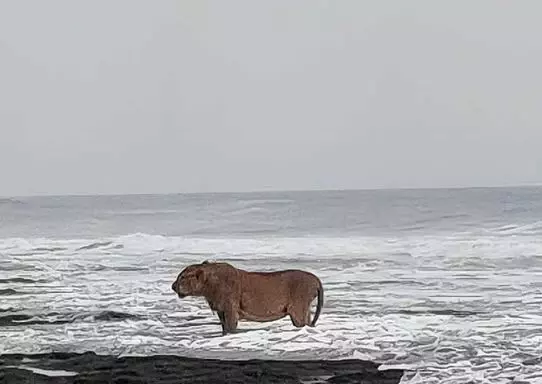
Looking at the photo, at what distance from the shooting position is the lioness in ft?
3.67

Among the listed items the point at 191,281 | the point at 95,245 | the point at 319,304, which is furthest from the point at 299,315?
the point at 95,245

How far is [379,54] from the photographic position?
44.8 inches

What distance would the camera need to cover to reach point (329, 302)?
112 cm

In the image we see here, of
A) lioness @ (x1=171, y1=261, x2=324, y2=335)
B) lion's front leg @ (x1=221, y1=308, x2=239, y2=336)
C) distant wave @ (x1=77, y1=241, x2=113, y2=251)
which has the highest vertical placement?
distant wave @ (x1=77, y1=241, x2=113, y2=251)

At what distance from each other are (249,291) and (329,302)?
0.35ft

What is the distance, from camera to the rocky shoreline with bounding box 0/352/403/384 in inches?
43.5

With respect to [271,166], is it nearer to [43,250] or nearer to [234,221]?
[234,221]

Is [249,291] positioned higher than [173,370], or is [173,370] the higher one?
[249,291]

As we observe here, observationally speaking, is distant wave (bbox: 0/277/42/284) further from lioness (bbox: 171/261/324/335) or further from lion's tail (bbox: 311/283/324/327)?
lion's tail (bbox: 311/283/324/327)

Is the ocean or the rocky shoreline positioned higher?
the ocean

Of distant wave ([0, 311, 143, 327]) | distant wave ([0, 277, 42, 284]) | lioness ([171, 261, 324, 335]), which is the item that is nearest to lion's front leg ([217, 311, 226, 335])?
lioness ([171, 261, 324, 335])

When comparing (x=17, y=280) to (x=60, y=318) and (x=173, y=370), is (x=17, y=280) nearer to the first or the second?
(x=60, y=318)

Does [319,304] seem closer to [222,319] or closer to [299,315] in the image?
[299,315]

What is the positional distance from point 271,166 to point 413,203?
0.65 feet
